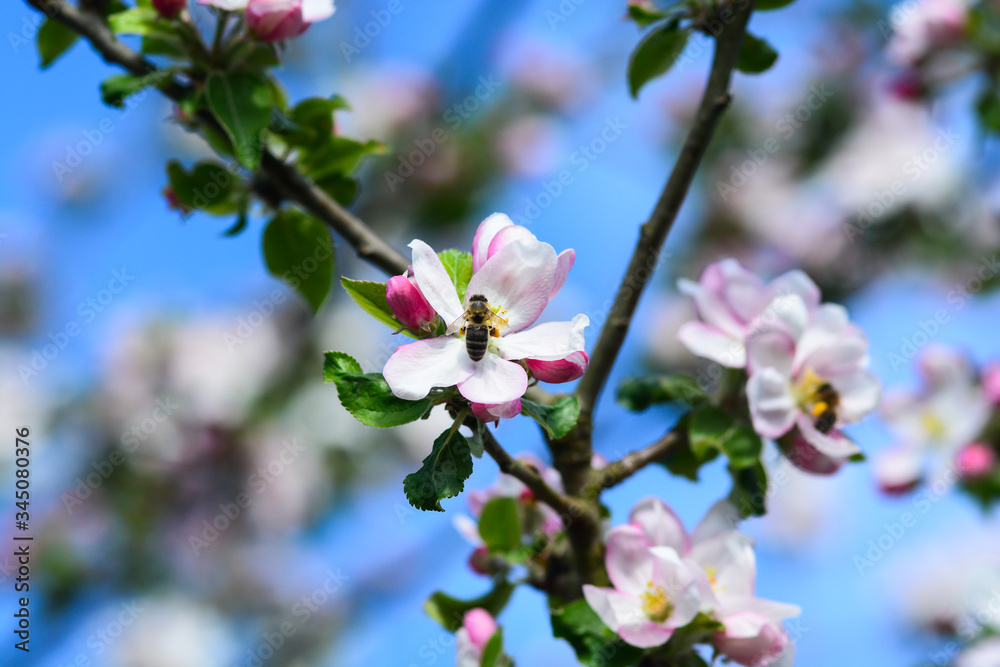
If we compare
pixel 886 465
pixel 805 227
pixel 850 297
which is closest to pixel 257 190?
pixel 886 465

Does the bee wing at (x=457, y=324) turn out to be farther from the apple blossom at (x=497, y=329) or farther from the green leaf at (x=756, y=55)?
the green leaf at (x=756, y=55)

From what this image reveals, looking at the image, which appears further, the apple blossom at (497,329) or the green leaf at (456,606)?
the green leaf at (456,606)

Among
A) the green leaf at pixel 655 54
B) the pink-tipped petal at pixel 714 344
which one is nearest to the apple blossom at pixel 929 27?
the green leaf at pixel 655 54

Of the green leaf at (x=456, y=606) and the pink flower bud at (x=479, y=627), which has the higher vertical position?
the green leaf at (x=456, y=606)

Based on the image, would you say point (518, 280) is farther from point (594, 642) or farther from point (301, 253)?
point (301, 253)

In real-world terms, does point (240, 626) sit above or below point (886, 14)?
below

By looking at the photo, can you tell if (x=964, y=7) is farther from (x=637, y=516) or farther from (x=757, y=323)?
(x=637, y=516)

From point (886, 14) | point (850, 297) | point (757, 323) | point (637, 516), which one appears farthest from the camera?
point (886, 14)

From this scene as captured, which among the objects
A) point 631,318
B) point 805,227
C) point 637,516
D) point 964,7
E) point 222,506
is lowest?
point 637,516
